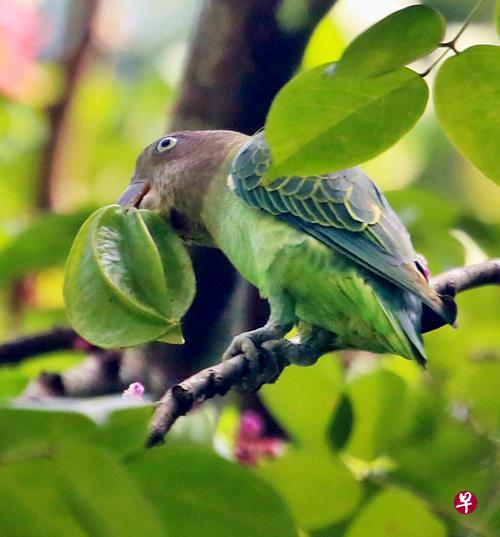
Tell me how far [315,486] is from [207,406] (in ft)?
0.41

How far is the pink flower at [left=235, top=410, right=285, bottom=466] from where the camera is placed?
889 millimetres

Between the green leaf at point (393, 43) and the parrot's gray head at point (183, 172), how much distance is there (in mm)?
389

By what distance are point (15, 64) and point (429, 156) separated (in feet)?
2.18

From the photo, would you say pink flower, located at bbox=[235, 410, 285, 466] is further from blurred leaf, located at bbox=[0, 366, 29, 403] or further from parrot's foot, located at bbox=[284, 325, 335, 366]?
blurred leaf, located at bbox=[0, 366, 29, 403]

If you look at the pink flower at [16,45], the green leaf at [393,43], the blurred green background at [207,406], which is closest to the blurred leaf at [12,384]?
the blurred green background at [207,406]

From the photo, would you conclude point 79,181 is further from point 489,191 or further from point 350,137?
point 350,137

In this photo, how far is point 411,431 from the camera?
0.89 meters

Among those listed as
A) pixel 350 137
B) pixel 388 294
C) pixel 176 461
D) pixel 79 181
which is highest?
pixel 350 137

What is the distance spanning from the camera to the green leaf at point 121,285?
592 millimetres

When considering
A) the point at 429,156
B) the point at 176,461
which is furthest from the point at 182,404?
the point at 429,156

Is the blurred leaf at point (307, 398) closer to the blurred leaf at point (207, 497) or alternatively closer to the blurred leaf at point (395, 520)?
the blurred leaf at point (395, 520)

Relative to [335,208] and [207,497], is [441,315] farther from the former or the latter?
[207,497]

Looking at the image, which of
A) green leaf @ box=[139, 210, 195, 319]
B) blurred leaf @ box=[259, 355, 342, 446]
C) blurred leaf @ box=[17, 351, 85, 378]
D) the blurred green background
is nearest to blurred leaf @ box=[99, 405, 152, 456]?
the blurred green background

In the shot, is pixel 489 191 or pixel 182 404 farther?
pixel 489 191
